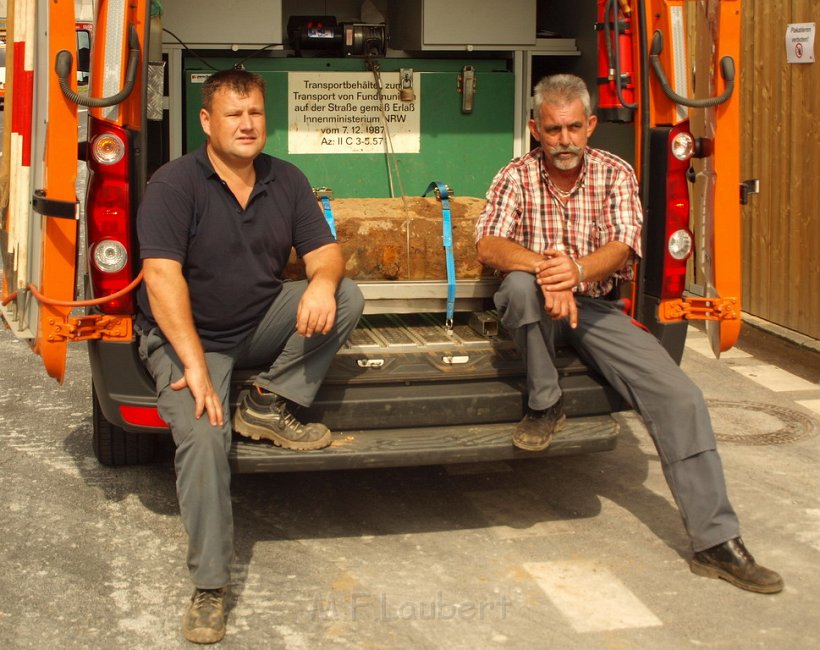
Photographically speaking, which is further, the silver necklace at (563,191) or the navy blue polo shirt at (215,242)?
the silver necklace at (563,191)

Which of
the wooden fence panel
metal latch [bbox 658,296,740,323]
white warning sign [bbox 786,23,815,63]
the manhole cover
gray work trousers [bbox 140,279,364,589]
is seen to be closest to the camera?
gray work trousers [bbox 140,279,364,589]

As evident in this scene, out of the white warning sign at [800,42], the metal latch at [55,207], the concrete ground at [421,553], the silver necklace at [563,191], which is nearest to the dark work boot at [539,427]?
the concrete ground at [421,553]

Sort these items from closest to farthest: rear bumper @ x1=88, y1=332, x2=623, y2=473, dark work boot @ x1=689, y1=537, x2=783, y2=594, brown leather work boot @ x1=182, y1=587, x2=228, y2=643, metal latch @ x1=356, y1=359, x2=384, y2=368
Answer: brown leather work boot @ x1=182, y1=587, x2=228, y2=643
dark work boot @ x1=689, y1=537, x2=783, y2=594
rear bumper @ x1=88, y1=332, x2=623, y2=473
metal latch @ x1=356, y1=359, x2=384, y2=368

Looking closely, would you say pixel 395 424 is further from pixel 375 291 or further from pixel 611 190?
pixel 611 190

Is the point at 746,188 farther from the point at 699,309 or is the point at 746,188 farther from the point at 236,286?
the point at 236,286

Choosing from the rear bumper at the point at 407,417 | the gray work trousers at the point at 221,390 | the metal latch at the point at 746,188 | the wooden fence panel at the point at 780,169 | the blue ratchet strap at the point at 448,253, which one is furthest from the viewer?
the wooden fence panel at the point at 780,169

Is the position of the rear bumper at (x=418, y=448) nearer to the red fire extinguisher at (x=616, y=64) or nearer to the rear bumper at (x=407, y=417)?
the rear bumper at (x=407, y=417)

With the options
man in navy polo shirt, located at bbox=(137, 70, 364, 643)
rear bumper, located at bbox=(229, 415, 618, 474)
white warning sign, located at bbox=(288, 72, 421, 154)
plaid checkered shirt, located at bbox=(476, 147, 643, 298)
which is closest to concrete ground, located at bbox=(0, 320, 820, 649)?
rear bumper, located at bbox=(229, 415, 618, 474)

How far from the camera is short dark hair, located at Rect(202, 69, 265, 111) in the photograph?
414 cm

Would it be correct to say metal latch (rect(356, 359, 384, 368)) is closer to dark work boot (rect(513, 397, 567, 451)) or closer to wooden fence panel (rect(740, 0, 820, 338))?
dark work boot (rect(513, 397, 567, 451))

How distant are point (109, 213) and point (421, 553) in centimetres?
157

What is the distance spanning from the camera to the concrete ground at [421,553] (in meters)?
3.65

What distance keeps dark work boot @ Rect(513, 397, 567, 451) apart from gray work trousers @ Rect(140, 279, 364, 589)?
69 centimetres

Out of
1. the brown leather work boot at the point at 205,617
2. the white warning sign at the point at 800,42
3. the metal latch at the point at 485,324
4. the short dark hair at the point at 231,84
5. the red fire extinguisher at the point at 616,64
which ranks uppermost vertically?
the white warning sign at the point at 800,42
